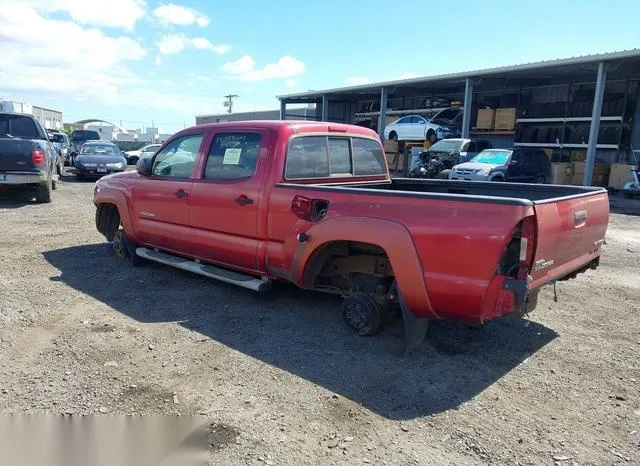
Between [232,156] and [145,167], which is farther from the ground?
[232,156]

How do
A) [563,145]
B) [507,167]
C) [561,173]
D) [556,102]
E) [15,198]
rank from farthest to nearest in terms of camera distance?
[556,102], [563,145], [561,173], [507,167], [15,198]

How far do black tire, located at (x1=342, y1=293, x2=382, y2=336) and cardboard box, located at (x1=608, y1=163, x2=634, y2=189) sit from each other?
57.9 feet

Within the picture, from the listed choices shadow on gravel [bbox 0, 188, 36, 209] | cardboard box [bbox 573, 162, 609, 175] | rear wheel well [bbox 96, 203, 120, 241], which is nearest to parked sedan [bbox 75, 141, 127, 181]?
shadow on gravel [bbox 0, 188, 36, 209]

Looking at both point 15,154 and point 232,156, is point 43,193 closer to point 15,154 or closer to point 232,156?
point 15,154

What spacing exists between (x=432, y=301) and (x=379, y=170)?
2558mm

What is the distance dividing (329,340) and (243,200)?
1.57 meters

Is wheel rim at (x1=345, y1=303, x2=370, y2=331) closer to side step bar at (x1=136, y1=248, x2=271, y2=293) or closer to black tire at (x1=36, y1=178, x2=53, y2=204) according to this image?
side step bar at (x1=136, y1=248, x2=271, y2=293)

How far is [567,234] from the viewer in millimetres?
3850

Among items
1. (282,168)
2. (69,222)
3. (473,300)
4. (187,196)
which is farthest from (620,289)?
(69,222)

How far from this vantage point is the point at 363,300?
14.1ft

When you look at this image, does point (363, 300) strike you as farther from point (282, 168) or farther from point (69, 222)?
point (69, 222)

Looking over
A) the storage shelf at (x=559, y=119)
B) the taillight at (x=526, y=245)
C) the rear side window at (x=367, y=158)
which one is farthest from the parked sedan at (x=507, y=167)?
the taillight at (x=526, y=245)

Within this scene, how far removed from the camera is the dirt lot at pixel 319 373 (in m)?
2.87

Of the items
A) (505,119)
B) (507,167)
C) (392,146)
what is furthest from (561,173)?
(392,146)
